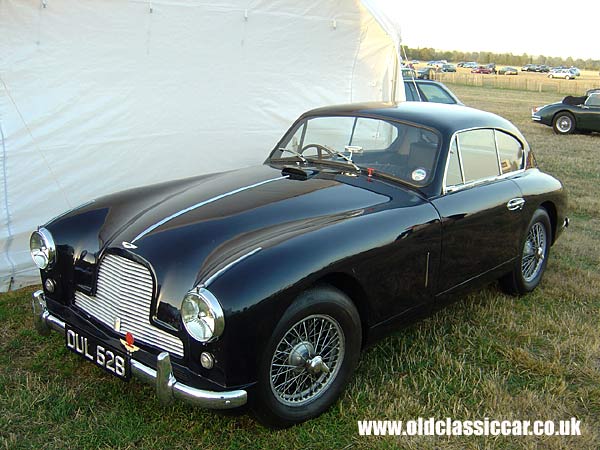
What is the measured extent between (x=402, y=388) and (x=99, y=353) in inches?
66.0

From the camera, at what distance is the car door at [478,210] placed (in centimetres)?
364

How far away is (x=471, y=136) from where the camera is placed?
4074 mm

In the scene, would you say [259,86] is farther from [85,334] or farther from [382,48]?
[85,334]

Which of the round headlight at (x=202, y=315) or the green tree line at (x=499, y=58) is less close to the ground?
the green tree line at (x=499, y=58)

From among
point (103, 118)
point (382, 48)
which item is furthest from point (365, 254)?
point (382, 48)

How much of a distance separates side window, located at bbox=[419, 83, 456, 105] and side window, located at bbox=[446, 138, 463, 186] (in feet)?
24.4

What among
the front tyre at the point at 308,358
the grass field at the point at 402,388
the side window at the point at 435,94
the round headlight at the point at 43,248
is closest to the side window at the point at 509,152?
the grass field at the point at 402,388

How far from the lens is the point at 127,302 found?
279 cm

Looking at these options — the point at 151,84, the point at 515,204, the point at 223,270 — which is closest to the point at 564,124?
the point at 515,204

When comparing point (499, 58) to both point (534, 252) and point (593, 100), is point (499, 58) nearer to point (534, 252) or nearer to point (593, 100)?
point (593, 100)

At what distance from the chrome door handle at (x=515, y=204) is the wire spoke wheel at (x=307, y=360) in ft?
6.31

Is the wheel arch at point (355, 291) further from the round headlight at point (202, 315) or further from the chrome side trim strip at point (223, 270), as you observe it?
the round headlight at point (202, 315)

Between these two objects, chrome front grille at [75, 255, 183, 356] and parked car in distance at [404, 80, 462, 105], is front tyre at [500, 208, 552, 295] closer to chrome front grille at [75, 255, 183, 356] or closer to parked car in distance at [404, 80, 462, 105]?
chrome front grille at [75, 255, 183, 356]

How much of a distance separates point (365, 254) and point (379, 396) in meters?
0.81
